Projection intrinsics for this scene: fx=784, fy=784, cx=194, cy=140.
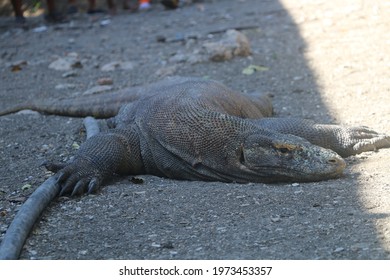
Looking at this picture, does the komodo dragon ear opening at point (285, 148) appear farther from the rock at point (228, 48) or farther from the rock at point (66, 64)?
the rock at point (66, 64)

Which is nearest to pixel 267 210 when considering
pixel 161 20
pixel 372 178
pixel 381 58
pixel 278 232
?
pixel 278 232

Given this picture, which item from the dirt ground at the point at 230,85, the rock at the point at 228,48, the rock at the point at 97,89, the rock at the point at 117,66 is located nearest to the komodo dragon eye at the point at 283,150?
the dirt ground at the point at 230,85

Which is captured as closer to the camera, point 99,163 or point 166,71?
point 99,163

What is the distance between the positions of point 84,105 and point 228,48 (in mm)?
1948

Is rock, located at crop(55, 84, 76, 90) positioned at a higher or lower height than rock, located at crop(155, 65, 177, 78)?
lower

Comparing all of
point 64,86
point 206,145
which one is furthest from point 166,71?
point 206,145

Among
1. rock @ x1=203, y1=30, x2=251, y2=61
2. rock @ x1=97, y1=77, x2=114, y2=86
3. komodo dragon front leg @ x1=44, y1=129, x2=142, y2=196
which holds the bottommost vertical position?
rock @ x1=97, y1=77, x2=114, y2=86

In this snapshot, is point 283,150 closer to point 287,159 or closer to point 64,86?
point 287,159

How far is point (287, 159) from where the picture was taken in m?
4.13

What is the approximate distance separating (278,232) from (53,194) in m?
1.31

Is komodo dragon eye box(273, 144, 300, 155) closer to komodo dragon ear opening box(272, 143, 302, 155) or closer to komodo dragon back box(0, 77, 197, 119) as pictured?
komodo dragon ear opening box(272, 143, 302, 155)

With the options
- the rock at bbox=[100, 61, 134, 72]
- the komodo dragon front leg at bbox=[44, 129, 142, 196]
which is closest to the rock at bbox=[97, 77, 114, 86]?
the rock at bbox=[100, 61, 134, 72]

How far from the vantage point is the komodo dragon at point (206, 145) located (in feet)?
13.6

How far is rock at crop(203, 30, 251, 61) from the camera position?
24.8 ft
